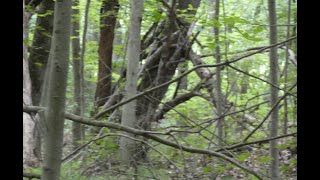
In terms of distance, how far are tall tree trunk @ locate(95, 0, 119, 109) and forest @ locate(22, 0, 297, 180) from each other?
0.02 m

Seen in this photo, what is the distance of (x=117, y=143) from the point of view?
4.79 meters

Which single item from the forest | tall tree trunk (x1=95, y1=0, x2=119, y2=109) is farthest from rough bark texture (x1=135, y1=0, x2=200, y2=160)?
tall tree trunk (x1=95, y1=0, x2=119, y2=109)

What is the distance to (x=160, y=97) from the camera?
7.18 meters

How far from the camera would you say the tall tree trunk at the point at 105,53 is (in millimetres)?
7842

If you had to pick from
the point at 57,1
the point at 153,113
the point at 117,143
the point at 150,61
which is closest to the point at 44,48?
the point at 150,61

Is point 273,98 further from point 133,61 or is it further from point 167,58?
point 167,58

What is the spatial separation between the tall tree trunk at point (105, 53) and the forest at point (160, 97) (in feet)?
0.07

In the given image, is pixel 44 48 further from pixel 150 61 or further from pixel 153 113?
pixel 153 113

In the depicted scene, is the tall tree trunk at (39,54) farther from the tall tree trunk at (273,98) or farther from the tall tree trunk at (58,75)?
the tall tree trunk at (58,75)

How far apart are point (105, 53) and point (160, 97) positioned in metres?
1.92

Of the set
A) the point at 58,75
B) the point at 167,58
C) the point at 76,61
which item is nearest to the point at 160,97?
the point at 167,58
